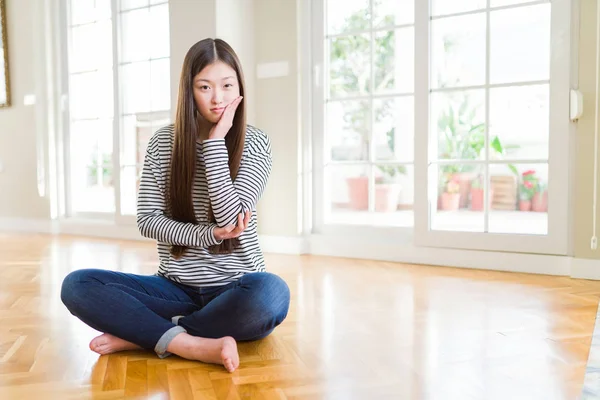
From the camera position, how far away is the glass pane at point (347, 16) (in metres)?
3.88

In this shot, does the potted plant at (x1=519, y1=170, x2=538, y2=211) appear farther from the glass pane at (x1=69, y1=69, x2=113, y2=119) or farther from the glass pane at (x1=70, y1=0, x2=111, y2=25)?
the glass pane at (x1=70, y1=0, x2=111, y2=25)

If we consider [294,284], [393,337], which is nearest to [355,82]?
[294,284]

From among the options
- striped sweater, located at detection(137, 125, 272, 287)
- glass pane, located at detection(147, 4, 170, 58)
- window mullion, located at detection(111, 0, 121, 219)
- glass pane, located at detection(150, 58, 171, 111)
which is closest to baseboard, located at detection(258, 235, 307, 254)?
glass pane, located at detection(150, 58, 171, 111)

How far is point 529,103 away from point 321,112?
1.35 meters


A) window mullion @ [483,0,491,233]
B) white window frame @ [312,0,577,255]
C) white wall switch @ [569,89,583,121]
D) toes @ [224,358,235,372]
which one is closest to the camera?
toes @ [224,358,235,372]

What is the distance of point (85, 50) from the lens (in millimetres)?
5402

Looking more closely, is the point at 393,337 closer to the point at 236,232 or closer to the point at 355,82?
the point at 236,232

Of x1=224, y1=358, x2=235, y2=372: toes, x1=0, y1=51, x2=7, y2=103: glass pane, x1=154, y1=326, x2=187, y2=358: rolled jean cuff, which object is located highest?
x1=0, y1=51, x2=7, y2=103: glass pane

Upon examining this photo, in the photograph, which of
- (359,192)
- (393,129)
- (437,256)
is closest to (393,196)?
(359,192)

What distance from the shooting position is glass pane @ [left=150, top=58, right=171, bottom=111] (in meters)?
4.80

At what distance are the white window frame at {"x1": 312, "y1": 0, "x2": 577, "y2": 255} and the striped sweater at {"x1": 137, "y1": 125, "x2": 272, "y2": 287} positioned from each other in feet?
6.08

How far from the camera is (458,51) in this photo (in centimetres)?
347

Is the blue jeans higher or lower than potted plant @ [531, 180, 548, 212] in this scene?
lower

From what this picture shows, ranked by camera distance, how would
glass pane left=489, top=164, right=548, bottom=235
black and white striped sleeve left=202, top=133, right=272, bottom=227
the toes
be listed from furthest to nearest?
glass pane left=489, top=164, right=548, bottom=235 → black and white striped sleeve left=202, top=133, right=272, bottom=227 → the toes
